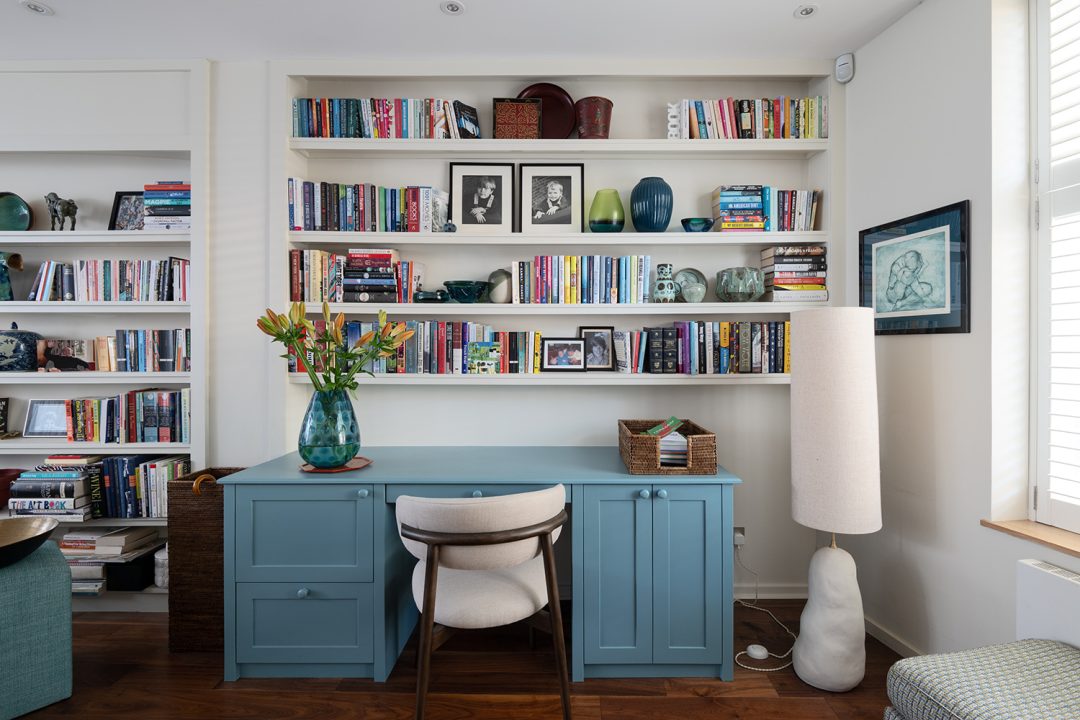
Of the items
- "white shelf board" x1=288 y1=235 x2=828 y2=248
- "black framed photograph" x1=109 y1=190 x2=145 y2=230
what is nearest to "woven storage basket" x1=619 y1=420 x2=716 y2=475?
"white shelf board" x1=288 y1=235 x2=828 y2=248

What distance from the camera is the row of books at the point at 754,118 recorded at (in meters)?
2.55

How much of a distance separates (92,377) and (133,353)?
0.20m

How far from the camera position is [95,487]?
258 centimetres

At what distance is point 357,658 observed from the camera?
2068mm

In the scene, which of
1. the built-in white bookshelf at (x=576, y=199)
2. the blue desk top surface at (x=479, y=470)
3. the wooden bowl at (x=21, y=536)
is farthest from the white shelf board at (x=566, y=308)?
the wooden bowl at (x=21, y=536)

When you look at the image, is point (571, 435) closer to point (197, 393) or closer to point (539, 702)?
point (539, 702)

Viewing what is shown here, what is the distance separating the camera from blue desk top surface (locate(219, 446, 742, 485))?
2.05m

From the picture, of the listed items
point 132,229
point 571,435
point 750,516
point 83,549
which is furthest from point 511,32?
point 83,549

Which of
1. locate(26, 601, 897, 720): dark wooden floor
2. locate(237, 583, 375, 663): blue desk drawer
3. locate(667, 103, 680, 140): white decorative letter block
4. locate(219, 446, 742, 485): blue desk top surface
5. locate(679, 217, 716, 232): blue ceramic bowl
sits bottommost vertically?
locate(26, 601, 897, 720): dark wooden floor

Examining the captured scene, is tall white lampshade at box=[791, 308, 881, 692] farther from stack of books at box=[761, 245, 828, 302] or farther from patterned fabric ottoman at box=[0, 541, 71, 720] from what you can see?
patterned fabric ottoman at box=[0, 541, 71, 720]

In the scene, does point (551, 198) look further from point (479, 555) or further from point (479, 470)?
point (479, 555)

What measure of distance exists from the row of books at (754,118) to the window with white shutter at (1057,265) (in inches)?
32.6

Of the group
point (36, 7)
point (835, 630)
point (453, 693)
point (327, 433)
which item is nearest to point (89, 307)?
point (36, 7)

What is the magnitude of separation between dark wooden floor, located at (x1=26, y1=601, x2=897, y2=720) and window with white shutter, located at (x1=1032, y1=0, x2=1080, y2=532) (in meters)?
0.99
